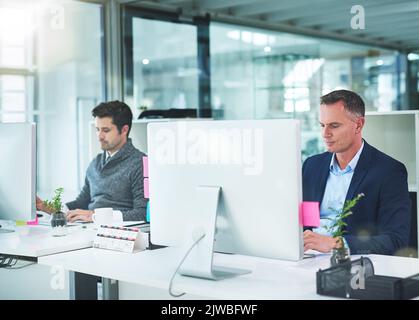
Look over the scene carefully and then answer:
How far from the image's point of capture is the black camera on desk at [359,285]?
1.97 meters

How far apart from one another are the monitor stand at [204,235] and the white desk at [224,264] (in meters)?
0.03

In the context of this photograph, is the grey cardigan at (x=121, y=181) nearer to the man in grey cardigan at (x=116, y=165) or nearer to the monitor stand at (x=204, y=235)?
the man in grey cardigan at (x=116, y=165)

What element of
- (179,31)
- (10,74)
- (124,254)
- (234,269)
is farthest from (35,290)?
(179,31)

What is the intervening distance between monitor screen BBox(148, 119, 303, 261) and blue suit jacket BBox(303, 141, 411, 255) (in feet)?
1.99

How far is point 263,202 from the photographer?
216 cm

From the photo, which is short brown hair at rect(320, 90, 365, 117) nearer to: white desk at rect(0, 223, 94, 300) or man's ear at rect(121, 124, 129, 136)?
white desk at rect(0, 223, 94, 300)

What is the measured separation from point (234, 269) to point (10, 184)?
1291 millimetres

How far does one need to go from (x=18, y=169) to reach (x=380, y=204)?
64.4 inches

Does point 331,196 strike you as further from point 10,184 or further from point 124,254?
point 10,184

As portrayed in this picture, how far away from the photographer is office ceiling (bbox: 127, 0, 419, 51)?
551 centimetres

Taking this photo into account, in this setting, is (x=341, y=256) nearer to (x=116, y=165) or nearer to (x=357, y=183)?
(x=357, y=183)

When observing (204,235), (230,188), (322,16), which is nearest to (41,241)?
(204,235)

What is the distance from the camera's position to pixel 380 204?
280cm

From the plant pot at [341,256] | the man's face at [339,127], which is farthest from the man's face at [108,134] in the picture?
the plant pot at [341,256]
